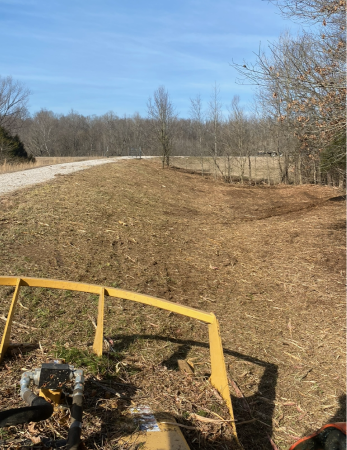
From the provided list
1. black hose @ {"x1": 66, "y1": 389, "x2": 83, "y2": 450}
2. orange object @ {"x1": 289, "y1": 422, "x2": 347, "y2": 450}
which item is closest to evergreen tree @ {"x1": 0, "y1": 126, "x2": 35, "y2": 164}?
black hose @ {"x1": 66, "y1": 389, "x2": 83, "y2": 450}

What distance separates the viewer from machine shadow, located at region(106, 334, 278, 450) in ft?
10.4

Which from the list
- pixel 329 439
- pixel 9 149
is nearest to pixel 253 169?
pixel 9 149

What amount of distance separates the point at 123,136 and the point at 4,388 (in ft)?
264

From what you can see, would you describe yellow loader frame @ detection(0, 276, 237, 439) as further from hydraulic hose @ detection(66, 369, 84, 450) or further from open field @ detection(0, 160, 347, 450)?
hydraulic hose @ detection(66, 369, 84, 450)

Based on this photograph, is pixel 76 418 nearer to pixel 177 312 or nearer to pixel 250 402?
pixel 177 312

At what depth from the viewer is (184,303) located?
5.66 m

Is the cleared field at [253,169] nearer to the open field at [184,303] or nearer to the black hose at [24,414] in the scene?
the open field at [184,303]

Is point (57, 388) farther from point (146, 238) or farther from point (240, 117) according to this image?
point (240, 117)

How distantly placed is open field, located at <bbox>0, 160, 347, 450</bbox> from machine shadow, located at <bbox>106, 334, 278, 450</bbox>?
0.01 m

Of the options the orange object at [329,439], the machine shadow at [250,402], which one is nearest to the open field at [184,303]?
the machine shadow at [250,402]

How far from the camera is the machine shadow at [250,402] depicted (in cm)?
316

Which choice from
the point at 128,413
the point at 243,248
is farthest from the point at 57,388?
the point at 243,248

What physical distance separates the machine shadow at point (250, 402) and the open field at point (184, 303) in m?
0.01

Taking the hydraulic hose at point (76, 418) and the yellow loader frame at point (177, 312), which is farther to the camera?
the yellow loader frame at point (177, 312)
